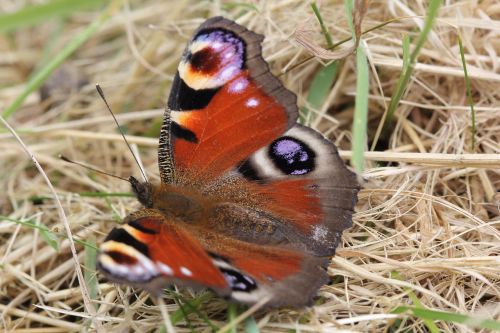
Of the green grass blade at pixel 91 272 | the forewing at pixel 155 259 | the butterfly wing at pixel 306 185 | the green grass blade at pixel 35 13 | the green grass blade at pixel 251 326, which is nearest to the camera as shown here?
the forewing at pixel 155 259

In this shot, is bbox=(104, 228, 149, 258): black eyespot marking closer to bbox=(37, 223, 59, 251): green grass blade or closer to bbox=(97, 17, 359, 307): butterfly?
bbox=(97, 17, 359, 307): butterfly

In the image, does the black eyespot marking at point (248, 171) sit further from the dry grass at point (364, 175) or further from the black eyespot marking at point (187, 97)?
the dry grass at point (364, 175)

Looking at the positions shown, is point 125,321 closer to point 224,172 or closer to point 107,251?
point 107,251

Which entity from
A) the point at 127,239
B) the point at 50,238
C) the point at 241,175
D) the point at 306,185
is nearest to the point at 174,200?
the point at 241,175

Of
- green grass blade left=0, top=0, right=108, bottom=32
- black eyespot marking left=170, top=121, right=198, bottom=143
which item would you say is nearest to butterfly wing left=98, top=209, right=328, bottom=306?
black eyespot marking left=170, top=121, right=198, bottom=143

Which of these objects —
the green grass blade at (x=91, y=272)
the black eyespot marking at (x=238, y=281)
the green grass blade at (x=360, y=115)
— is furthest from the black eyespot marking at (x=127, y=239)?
the green grass blade at (x=360, y=115)

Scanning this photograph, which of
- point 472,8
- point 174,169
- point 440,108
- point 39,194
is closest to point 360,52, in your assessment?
point 440,108
